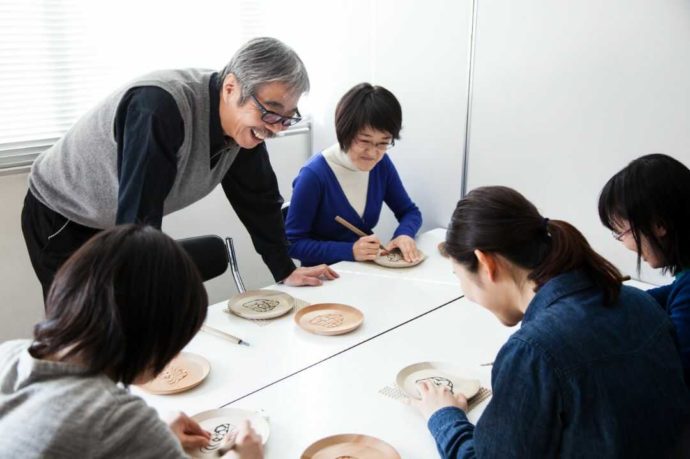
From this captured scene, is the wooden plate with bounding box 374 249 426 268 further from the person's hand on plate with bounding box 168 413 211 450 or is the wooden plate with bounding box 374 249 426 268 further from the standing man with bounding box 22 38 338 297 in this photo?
the person's hand on plate with bounding box 168 413 211 450

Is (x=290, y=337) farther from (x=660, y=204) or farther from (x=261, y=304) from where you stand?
(x=660, y=204)

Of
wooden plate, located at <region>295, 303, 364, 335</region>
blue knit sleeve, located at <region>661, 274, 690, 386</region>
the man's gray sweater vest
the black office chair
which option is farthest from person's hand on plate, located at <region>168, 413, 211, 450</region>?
blue knit sleeve, located at <region>661, 274, 690, 386</region>

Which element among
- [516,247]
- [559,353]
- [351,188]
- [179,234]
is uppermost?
[516,247]

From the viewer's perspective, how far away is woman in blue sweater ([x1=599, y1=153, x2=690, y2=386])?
142cm

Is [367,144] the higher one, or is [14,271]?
[367,144]

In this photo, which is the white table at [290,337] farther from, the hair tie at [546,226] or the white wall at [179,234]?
the white wall at [179,234]

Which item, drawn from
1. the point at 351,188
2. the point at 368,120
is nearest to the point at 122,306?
the point at 368,120

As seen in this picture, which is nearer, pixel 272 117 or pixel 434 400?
pixel 434 400

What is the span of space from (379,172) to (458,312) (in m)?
0.96

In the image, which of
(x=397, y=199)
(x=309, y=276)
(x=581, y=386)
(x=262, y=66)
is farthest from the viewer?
(x=397, y=199)

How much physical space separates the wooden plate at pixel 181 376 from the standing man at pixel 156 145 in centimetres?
35

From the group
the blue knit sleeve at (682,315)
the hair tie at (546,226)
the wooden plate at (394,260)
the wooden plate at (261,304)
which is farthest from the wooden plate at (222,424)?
the wooden plate at (394,260)

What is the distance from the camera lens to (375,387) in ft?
4.84

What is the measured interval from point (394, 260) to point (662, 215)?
1.05 m
